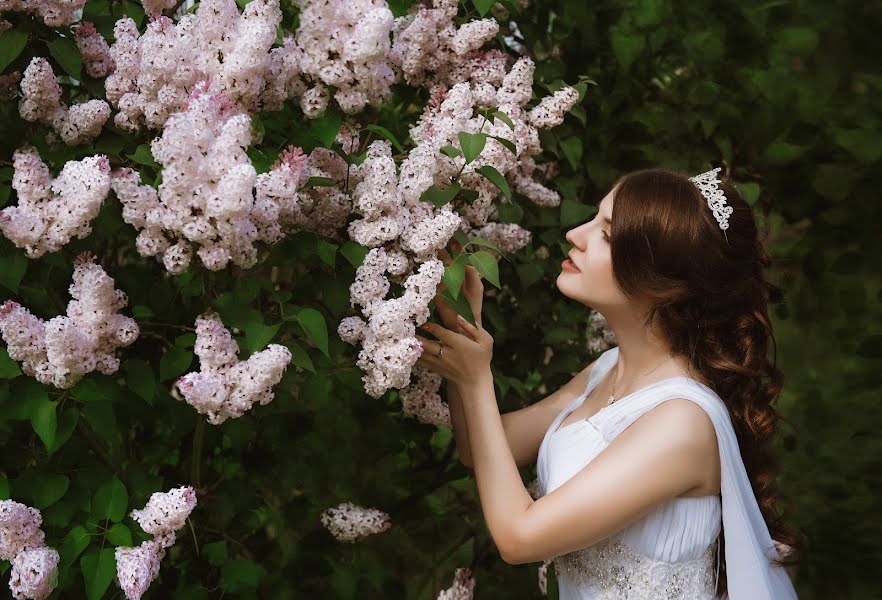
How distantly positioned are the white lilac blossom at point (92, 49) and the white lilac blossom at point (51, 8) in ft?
0.18

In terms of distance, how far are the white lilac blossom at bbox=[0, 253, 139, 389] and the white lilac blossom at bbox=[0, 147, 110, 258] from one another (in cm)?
9

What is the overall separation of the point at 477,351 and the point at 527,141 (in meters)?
0.51

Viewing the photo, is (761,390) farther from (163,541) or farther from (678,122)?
(163,541)

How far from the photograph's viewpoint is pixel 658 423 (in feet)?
6.84

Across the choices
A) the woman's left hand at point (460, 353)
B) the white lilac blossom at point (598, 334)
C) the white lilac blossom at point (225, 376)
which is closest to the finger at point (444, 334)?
the woman's left hand at point (460, 353)

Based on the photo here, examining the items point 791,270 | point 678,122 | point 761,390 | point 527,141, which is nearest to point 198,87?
point 527,141

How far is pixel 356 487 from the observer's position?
2904mm

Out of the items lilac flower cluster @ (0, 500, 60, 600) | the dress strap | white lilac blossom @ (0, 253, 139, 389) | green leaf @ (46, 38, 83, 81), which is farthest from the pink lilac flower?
the dress strap

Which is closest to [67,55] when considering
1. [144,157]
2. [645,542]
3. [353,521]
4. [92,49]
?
[92,49]

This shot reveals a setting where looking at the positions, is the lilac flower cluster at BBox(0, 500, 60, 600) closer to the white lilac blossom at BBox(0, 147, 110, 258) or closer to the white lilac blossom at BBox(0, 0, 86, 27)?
the white lilac blossom at BBox(0, 147, 110, 258)

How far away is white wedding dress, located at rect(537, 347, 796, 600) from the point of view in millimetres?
2131

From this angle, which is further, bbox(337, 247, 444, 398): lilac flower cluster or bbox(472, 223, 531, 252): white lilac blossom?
bbox(472, 223, 531, 252): white lilac blossom

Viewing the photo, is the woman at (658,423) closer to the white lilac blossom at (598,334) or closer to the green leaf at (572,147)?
the green leaf at (572,147)

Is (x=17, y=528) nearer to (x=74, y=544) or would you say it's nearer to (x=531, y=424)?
(x=74, y=544)
